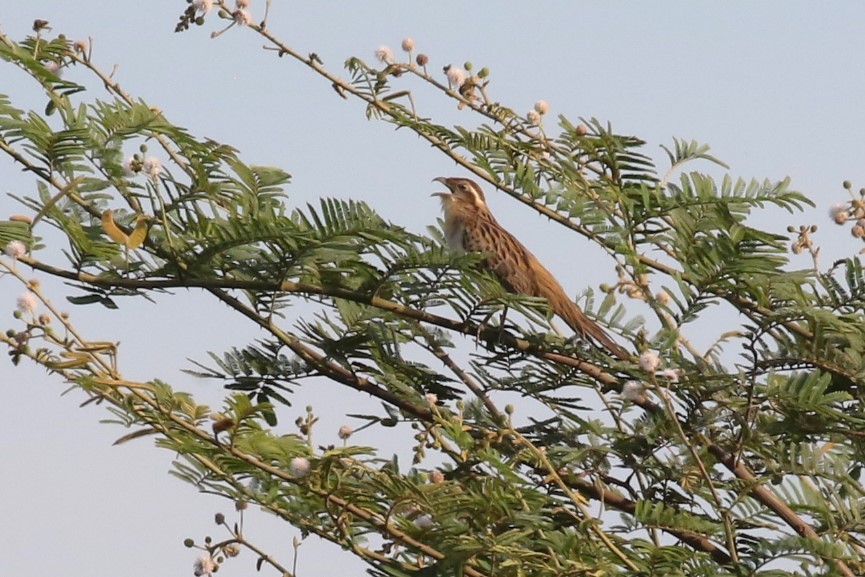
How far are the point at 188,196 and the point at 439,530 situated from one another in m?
1.11

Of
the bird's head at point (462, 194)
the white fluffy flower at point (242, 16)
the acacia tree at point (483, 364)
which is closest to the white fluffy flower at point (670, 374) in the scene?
the acacia tree at point (483, 364)

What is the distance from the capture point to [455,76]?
4.88m

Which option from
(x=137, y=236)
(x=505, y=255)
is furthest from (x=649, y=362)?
(x=505, y=255)

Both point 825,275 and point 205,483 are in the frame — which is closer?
point 205,483

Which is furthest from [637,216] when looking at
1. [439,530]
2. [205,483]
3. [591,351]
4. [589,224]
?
[205,483]

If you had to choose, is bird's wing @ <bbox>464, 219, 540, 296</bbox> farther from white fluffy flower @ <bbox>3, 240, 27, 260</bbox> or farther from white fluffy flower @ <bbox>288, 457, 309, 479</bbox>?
white fluffy flower @ <bbox>3, 240, 27, 260</bbox>

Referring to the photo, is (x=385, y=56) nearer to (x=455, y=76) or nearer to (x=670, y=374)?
(x=455, y=76)

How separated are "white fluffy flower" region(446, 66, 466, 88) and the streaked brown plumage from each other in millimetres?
649

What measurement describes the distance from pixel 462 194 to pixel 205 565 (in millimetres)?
3491

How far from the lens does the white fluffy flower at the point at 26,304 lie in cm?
321

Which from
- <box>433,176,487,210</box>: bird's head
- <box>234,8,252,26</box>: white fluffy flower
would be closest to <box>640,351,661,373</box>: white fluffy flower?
<box>234,8,252,26</box>: white fluffy flower

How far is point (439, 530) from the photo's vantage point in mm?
3305

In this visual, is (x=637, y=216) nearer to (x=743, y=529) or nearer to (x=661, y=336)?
(x=661, y=336)

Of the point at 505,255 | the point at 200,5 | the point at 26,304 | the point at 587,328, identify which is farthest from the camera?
the point at 505,255
